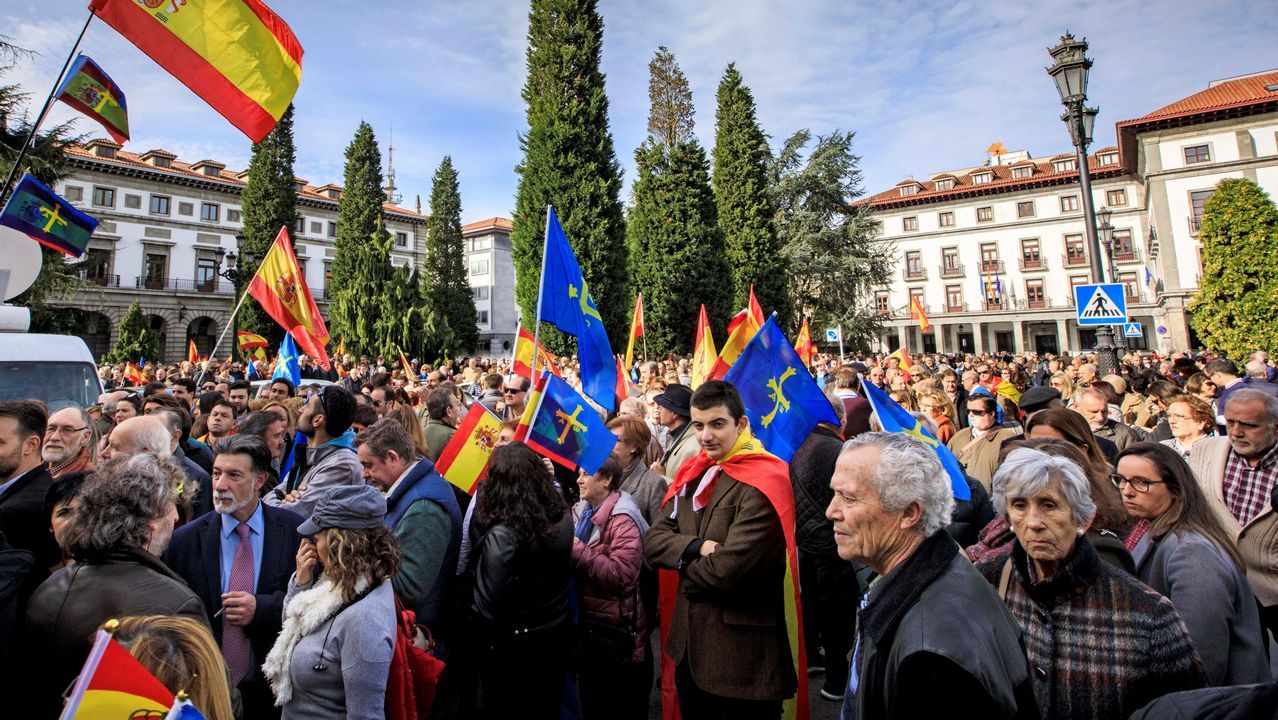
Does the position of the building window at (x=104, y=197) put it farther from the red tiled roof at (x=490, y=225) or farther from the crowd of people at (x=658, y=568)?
the crowd of people at (x=658, y=568)

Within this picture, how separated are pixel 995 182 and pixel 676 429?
5991 centimetres

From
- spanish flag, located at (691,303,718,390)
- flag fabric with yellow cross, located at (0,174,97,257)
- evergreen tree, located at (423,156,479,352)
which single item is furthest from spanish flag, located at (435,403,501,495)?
evergreen tree, located at (423,156,479,352)

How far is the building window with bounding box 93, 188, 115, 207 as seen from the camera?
42.8 meters

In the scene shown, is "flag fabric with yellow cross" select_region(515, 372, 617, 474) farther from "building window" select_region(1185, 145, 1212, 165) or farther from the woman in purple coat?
"building window" select_region(1185, 145, 1212, 165)

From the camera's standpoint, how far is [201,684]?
5.46ft

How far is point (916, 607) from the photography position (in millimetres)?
1737

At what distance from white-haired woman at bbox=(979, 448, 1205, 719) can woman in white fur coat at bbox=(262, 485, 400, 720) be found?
2337 mm

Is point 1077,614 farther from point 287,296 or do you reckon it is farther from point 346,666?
point 287,296

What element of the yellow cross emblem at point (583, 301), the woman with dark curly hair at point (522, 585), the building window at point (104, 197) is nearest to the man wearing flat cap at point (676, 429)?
the yellow cross emblem at point (583, 301)

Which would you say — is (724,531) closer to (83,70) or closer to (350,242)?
(83,70)

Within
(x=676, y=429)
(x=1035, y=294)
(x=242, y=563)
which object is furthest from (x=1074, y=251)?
(x=242, y=563)

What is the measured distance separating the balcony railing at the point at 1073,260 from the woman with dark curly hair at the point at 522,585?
202 ft

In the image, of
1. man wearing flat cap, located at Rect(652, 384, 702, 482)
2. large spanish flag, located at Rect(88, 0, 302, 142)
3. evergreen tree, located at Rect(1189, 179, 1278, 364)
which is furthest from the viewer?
evergreen tree, located at Rect(1189, 179, 1278, 364)

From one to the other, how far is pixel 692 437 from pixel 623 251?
74.3ft
